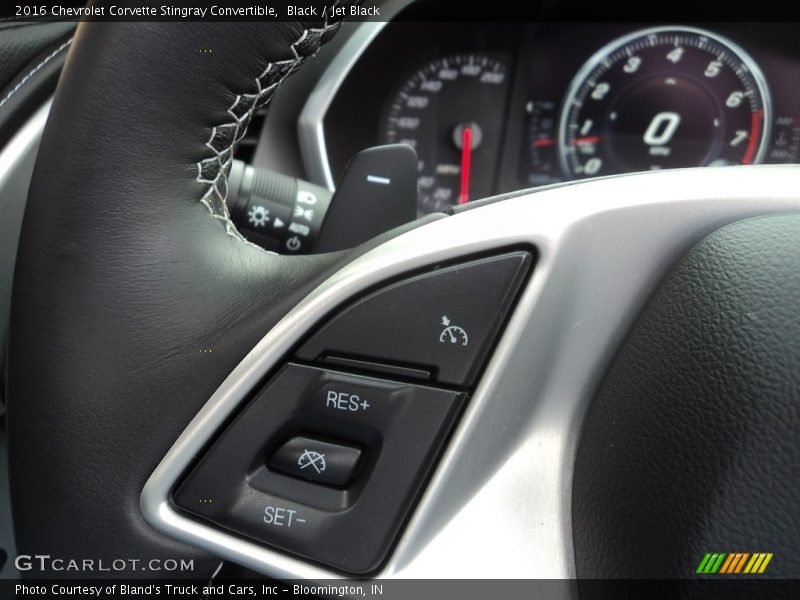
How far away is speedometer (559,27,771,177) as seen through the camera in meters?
2.35

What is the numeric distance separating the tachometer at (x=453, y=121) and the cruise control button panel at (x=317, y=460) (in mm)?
1912

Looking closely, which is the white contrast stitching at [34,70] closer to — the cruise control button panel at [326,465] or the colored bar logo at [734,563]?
the cruise control button panel at [326,465]

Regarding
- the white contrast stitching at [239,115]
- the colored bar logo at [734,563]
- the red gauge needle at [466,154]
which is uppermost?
the white contrast stitching at [239,115]

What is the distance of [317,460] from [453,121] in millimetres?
2028

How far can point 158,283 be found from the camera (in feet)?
1.77

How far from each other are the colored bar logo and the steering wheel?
36 millimetres

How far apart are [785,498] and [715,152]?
85.2 inches

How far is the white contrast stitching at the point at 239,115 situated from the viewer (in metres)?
0.54

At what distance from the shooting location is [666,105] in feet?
8.00

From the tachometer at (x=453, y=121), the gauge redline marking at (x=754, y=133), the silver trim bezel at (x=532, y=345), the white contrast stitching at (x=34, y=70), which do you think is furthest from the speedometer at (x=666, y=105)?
the silver trim bezel at (x=532, y=345)

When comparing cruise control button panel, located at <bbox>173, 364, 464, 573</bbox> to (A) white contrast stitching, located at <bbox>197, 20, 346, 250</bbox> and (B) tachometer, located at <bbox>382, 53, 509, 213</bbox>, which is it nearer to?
(A) white contrast stitching, located at <bbox>197, 20, 346, 250</bbox>

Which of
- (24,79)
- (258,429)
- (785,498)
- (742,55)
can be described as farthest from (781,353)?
(742,55)

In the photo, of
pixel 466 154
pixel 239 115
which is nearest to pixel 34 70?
pixel 239 115

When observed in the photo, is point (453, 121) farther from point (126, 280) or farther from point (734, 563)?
point (734, 563)
